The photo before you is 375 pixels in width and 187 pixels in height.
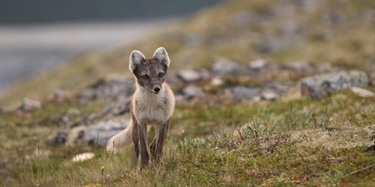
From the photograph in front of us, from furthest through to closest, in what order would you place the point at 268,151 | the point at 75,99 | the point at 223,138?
the point at 75,99 < the point at 223,138 < the point at 268,151

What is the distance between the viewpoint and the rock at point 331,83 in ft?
55.2

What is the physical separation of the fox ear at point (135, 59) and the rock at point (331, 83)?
865cm

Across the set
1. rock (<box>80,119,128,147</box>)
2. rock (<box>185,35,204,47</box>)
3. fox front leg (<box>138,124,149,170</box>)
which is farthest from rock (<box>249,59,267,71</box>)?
rock (<box>185,35,204,47</box>)

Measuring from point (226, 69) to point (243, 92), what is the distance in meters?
6.98

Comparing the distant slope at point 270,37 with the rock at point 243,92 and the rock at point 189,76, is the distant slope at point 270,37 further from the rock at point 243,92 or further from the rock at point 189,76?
the rock at point 243,92

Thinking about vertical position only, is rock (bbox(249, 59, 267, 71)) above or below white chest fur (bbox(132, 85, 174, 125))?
below

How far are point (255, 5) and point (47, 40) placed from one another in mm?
139194

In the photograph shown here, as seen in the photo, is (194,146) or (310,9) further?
(310,9)

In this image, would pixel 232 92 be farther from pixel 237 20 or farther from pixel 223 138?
pixel 237 20

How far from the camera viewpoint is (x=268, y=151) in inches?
364

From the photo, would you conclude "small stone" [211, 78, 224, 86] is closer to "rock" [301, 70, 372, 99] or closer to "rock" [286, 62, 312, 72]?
"rock" [301, 70, 372, 99]

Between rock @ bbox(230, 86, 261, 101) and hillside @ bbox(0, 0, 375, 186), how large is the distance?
0.16ft

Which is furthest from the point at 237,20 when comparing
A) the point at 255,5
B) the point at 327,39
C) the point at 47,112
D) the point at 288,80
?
the point at 47,112

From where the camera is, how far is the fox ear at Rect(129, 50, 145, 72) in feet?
33.3
